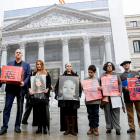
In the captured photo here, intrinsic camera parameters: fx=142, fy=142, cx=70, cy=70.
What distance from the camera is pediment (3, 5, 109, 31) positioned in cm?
1107

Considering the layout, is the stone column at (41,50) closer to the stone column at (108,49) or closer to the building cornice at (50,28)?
the building cornice at (50,28)

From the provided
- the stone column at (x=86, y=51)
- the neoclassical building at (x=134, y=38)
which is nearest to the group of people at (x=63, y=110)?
the stone column at (x=86, y=51)

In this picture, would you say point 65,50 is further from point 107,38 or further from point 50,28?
point 107,38

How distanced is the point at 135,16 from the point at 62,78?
39.3 feet

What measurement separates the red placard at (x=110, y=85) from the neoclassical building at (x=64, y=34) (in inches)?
262

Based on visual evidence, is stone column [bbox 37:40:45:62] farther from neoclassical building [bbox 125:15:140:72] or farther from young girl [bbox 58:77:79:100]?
young girl [bbox 58:77:79:100]

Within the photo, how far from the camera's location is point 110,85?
3.50 meters

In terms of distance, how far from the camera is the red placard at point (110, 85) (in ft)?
11.4

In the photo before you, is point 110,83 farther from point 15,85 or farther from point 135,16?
point 135,16

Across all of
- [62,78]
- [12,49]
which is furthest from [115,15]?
[62,78]

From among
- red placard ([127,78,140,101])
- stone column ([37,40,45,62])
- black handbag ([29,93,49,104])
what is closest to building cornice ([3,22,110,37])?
stone column ([37,40,45,62])

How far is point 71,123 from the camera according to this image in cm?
329

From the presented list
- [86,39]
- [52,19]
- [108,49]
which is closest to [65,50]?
[86,39]

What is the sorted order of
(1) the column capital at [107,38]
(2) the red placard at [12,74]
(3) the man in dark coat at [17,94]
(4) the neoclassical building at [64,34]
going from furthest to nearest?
(4) the neoclassical building at [64,34] < (1) the column capital at [107,38] < (3) the man in dark coat at [17,94] < (2) the red placard at [12,74]
